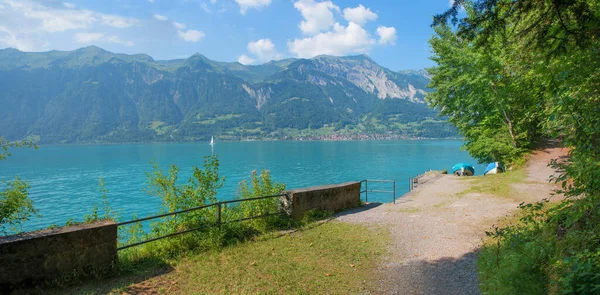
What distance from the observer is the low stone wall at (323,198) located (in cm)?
1174

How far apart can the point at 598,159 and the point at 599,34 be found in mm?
1973

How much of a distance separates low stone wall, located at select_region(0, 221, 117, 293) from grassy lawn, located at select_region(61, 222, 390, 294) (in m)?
0.55

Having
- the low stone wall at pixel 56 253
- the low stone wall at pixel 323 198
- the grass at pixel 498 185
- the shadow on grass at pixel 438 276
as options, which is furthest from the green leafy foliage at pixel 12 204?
the grass at pixel 498 185

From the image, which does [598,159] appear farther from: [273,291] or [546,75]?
[273,291]

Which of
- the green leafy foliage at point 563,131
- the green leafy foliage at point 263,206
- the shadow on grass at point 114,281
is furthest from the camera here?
the green leafy foliage at point 263,206

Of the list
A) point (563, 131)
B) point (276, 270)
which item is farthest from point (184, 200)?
point (563, 131)

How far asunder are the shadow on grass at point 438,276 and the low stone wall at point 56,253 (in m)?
6.32

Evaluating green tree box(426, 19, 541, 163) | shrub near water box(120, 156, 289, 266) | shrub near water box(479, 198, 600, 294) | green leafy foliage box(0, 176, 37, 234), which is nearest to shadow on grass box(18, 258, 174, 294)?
shrub near water box(120, 156, 289, 266)

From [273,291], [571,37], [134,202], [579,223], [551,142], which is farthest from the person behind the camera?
[134,202]

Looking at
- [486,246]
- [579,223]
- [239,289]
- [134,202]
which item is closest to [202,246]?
[239,289]

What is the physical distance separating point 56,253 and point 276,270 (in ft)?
15.0

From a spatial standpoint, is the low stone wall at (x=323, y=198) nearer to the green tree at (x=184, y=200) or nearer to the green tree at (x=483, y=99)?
the green tree at (x=184, y=200)

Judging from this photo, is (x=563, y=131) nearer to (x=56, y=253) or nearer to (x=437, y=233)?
(x=437, y=233)

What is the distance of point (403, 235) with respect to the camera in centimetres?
1020
